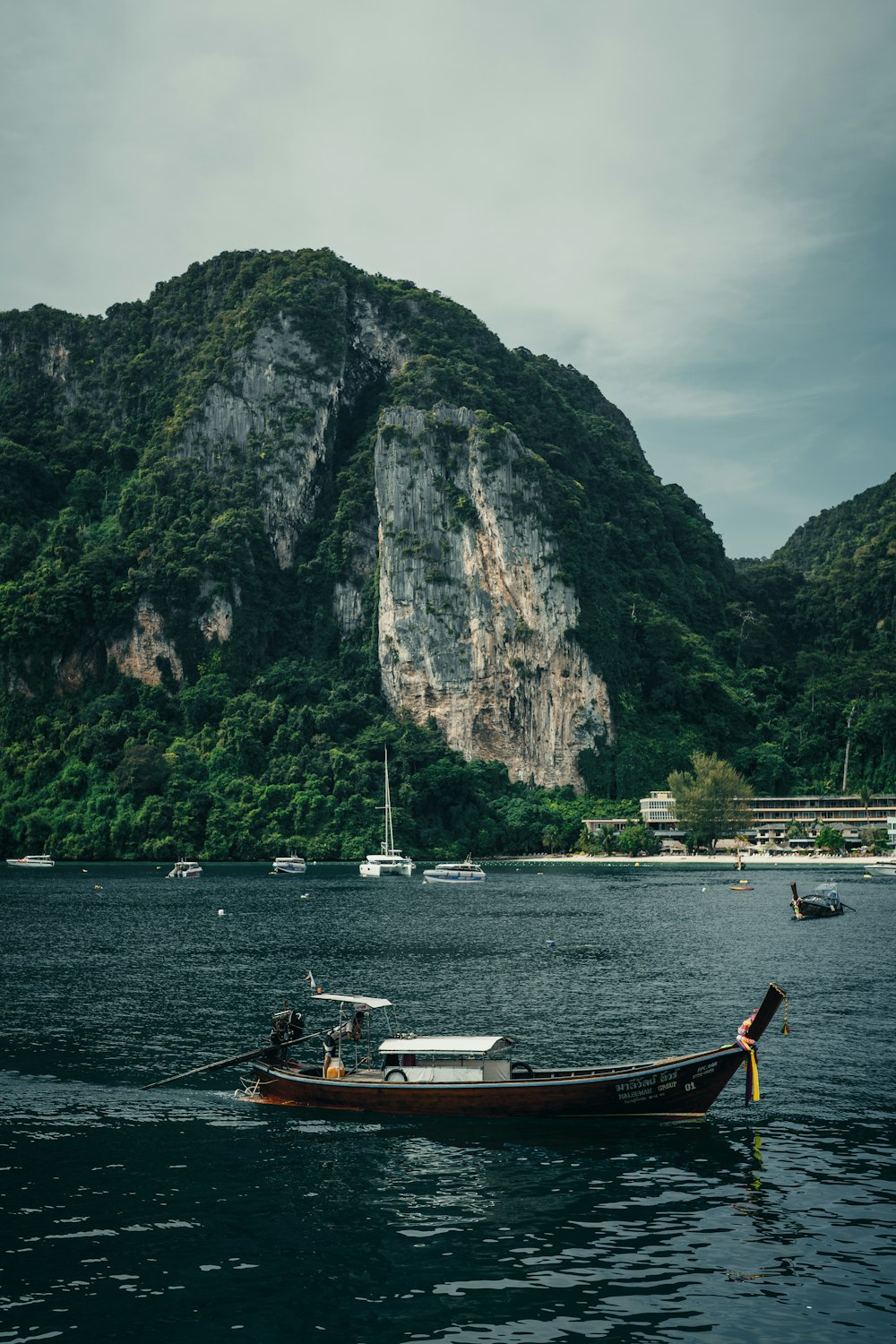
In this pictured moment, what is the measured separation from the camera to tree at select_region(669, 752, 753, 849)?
183 meters

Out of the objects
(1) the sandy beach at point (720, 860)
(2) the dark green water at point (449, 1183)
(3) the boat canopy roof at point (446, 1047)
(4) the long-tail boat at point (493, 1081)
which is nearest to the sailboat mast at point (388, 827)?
(1) the sandy beach at point (720, 860)

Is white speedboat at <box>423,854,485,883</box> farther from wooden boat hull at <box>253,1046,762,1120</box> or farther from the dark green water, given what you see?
wooden boat hull at <box>253,1046,762,1120</box>

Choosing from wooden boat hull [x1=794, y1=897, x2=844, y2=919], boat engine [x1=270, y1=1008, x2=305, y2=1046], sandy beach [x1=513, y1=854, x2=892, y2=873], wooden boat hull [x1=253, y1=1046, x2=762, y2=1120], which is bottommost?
sandy beach [x1=513, y1=854, x2=892, y2=873]

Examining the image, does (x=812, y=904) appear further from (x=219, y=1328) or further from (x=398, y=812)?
(x=398, y=812)

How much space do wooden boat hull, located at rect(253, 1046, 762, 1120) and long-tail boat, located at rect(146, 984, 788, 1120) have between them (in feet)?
0.08

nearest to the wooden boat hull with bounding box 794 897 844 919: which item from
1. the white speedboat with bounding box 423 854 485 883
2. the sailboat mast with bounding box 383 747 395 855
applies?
the white speedboat with bounding box 423 854 485 883

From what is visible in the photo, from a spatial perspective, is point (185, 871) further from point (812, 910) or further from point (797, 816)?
point (797, 816)

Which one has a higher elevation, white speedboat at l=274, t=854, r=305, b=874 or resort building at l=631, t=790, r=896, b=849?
resort building at l=631, t=790, r=896, b=849

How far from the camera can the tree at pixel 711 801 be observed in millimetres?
182625

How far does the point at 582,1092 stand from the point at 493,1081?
8.44ft

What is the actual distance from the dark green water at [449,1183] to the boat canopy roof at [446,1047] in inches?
79.5

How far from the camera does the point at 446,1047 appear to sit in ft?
109

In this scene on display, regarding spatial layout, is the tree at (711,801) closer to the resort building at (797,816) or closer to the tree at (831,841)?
the resort building at (797,816)

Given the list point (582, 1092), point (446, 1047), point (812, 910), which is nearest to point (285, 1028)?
point (446, 1047)
